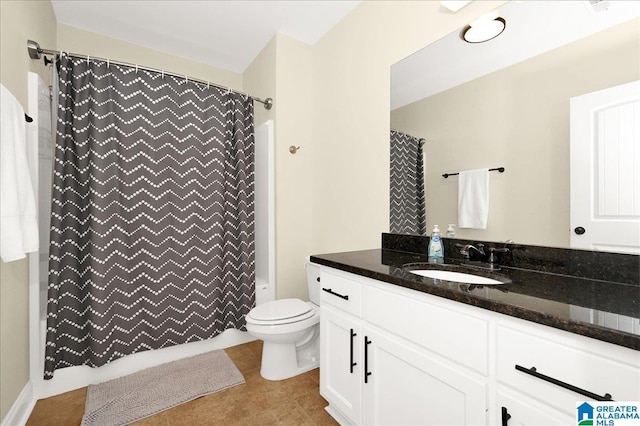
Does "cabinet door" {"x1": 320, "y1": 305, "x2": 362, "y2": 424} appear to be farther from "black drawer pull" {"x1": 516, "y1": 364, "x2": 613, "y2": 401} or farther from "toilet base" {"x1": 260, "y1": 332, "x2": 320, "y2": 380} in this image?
"black drawer pull" {"x1": 516, "y1": 364, "x2": 613, "y2": 401}

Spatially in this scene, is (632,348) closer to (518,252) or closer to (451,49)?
(518,252)

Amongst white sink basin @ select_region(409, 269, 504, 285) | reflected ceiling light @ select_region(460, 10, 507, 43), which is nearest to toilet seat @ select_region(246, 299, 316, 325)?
white sink basin @ select_region(409, 269, 504, 285)

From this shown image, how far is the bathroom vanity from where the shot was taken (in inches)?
25.3

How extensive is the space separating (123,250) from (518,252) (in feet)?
7.59

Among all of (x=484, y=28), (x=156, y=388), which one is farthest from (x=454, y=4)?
(x=156, y=388)

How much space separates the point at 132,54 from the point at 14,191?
1854 mm

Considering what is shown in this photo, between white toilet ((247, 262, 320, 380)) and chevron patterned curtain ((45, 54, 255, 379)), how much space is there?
57cm

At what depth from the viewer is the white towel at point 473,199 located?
53.7 inches

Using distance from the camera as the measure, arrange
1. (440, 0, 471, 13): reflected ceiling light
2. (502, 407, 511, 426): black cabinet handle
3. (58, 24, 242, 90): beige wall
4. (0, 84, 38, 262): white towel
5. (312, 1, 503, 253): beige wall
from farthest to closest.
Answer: (58, 24, 242, 90): beige wall
(312, 1, 503, 253): beige wall
(440, 0, 471, 13): reflected ceiling light
(0, 84, 38, 262): white towel
(502, 407, 511, 426): black cabinet handle

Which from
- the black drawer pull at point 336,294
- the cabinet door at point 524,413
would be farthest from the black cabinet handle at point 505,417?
the black drawer pull at point 336,294

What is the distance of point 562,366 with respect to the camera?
26.5 inches

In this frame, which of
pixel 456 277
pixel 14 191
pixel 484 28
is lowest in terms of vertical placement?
pixel 456 277

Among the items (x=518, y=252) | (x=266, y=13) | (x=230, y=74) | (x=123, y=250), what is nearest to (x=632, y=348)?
(x=518, y=252)

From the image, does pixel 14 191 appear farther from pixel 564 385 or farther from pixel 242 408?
pixel 564 385
